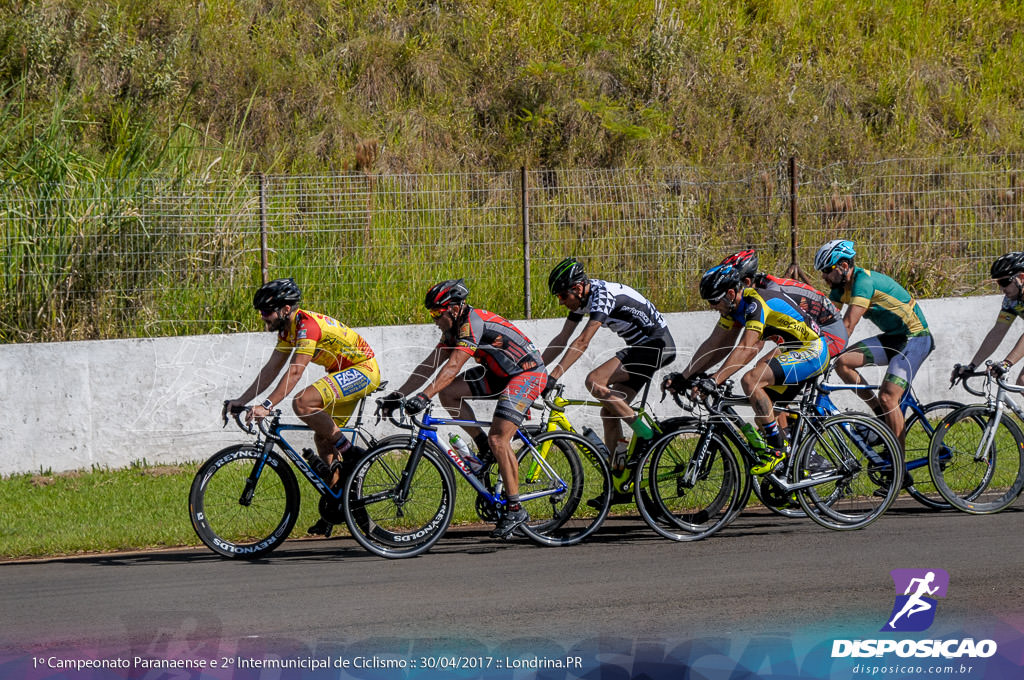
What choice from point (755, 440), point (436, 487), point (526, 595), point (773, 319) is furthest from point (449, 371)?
point (773, 319)

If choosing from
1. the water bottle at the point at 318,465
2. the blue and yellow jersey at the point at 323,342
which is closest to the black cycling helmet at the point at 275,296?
the blue and yellow jersey at the point at 323,342

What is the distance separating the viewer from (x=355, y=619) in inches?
265

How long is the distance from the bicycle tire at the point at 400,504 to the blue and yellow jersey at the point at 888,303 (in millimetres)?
Answer: 3888

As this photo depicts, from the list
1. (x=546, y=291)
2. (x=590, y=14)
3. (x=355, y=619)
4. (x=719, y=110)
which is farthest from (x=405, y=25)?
(x=355, y=619)

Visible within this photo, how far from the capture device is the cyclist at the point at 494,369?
27.5ft

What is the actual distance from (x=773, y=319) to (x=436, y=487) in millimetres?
2863

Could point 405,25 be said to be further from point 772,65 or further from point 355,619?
point 355,619

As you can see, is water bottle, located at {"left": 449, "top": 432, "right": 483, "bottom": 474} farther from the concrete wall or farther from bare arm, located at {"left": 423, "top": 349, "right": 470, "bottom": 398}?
the concrete wall

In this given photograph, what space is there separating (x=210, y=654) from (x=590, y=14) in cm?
1710

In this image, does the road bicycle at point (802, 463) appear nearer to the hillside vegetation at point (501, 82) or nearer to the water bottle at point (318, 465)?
the water bottle at point (318, 465)

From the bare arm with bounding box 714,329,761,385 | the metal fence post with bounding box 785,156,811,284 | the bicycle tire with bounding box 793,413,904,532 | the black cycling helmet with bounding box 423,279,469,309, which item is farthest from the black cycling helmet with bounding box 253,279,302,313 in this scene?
the metal fence post with bounding box 785,156,811,284

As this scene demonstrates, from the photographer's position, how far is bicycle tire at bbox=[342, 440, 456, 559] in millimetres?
8312

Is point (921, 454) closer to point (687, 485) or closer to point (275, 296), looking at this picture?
point (687, 485)

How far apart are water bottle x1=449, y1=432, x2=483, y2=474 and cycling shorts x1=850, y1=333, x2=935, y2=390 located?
355 centimetres
